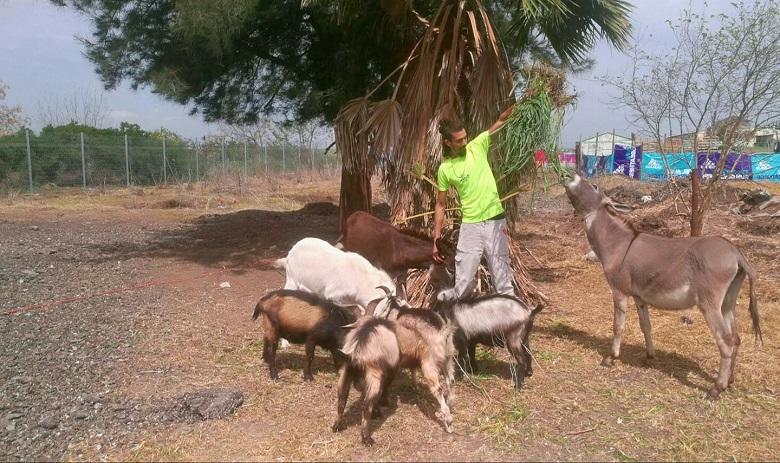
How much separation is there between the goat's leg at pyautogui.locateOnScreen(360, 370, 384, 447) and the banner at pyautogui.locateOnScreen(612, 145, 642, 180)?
21747 mm

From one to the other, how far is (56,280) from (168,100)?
3513 millimetres

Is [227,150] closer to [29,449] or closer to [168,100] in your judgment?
[168,100]

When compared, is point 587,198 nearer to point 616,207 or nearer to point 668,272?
point 616,207

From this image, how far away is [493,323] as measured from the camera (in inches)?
207

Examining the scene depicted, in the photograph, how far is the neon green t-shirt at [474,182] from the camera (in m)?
5.68

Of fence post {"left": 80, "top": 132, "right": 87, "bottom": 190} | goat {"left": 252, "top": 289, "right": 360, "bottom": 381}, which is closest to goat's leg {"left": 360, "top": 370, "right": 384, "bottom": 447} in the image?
goat {"left": 252, "top": 289, "right": 360, "bottom": 381}

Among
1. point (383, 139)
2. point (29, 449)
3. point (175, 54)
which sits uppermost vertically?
point (175, 54)

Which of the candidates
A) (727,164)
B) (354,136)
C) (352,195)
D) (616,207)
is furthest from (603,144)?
(616,207)

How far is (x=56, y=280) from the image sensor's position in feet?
29.1

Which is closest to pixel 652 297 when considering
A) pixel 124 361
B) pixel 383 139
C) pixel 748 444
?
pixel 748 444

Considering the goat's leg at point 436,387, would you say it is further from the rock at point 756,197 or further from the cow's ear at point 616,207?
the rock at point 756,197

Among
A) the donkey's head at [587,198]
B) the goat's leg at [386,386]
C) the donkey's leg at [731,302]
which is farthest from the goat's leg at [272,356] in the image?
the donkey's leg at [731,302]

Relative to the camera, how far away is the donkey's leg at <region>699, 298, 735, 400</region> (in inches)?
203

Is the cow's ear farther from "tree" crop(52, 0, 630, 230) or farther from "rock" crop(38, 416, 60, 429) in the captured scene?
"rock" crop(38, 416, 60, 429)
